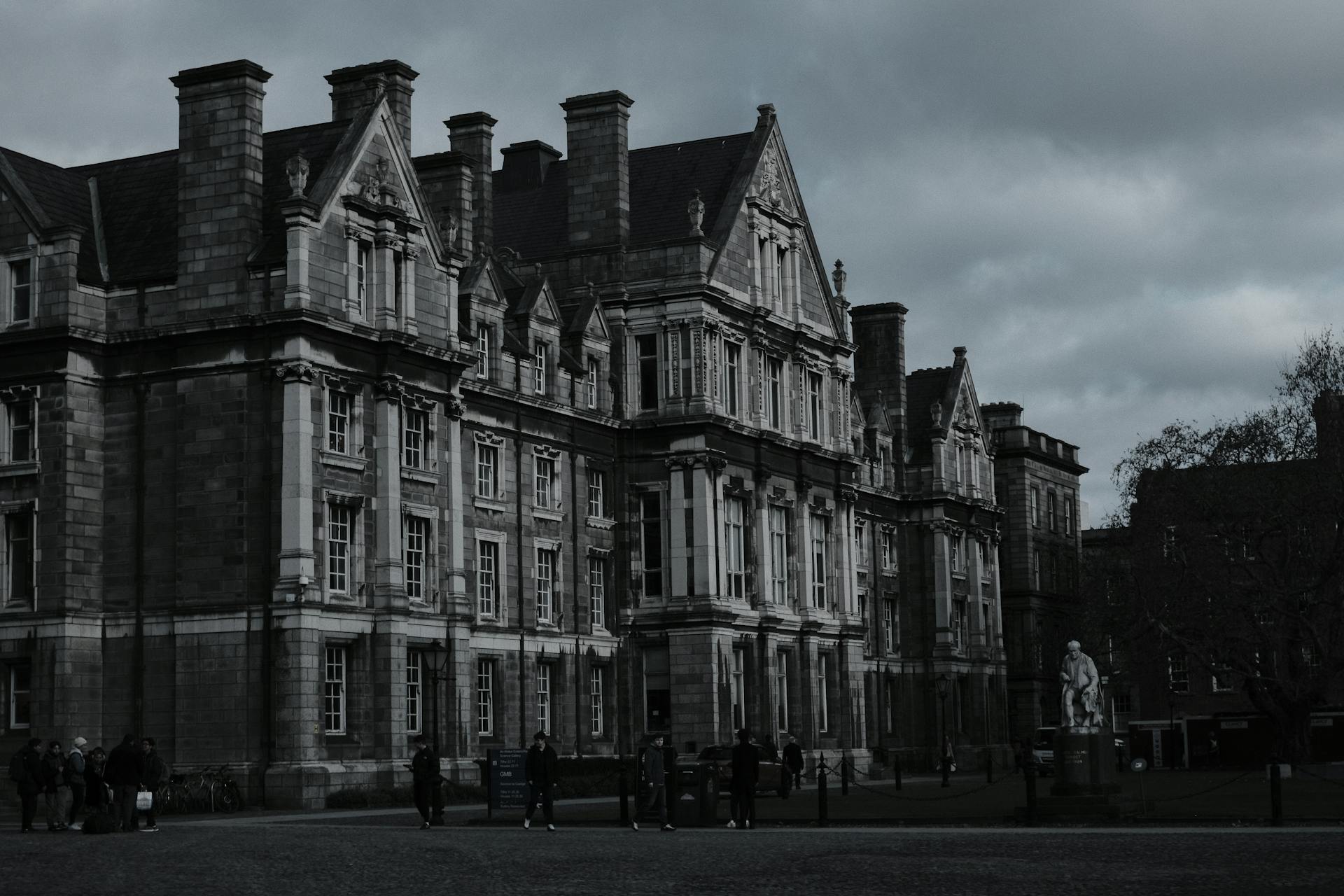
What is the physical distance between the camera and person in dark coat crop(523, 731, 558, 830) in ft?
122

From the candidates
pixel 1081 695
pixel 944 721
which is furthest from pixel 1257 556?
pixel 1081 695

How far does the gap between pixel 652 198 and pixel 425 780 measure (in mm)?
33470

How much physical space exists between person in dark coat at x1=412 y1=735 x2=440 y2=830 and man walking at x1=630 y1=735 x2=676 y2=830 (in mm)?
3934

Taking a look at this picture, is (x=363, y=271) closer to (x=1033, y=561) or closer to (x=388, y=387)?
(x=388, y=387)

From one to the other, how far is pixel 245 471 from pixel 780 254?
90.0ft

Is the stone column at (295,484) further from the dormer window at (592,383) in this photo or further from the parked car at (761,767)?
the dormer window at (592,383)

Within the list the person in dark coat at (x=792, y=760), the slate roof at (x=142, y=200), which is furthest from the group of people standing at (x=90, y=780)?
the person in dark coat at (x=792, y=760)

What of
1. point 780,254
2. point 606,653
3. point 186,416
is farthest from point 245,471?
point 780,254

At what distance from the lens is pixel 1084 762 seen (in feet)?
128

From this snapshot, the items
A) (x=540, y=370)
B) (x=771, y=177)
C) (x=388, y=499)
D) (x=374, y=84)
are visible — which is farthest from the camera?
(x=771, y=177)

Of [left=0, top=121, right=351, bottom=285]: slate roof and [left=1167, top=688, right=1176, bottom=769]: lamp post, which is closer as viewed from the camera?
[left=0, top=121, right=351, bottom=285]: slate roof

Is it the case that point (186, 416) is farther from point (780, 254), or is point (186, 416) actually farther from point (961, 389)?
point (961, 389)

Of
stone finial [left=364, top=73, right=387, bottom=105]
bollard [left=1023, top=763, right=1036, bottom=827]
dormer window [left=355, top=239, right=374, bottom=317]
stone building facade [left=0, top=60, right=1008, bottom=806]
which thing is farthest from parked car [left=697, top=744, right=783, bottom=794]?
stone finial [left=364, top=73, right=387, bottom=105]

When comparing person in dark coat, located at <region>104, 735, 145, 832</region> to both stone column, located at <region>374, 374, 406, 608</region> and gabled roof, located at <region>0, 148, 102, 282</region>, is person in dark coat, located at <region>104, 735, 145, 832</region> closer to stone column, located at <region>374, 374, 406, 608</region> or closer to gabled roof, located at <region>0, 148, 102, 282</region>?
stone column, located at <region>374, 374, 406, 608</region>
